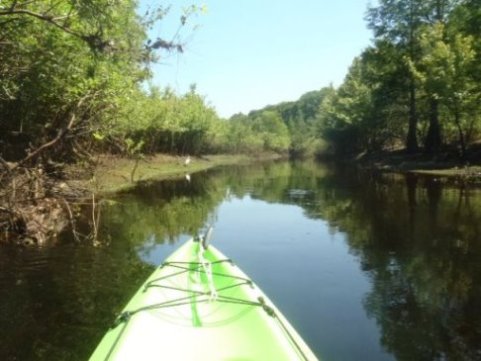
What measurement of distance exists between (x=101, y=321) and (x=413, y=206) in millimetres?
15864

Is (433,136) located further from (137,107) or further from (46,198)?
(46,198)

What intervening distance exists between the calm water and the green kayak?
1.46 metres

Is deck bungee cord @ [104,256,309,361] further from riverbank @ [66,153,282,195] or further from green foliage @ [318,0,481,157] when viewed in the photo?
green foliage @ [318,0,481,157]

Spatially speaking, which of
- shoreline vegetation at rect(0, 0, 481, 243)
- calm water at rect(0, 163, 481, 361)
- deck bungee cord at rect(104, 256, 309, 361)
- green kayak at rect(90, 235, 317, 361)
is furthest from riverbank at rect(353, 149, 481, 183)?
green kayak at rect(90, 235, 317, 361)

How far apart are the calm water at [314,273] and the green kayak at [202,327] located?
57.7 inches

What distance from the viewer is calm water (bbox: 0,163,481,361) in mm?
8430

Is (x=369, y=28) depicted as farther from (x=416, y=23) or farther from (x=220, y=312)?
(x=220, y=312)

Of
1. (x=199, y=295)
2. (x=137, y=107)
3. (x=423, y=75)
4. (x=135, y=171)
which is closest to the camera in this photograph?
(x=199, y=295)

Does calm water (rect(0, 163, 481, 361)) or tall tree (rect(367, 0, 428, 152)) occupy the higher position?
tall tree (rect(367, 0, 428, 152))

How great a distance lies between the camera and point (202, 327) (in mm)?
7012

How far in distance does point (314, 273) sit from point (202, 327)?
600cm

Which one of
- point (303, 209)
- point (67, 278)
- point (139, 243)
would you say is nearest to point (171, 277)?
point (67, 278)

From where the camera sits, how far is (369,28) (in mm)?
49219

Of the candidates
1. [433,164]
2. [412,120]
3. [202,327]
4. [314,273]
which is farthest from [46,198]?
[412,120]
